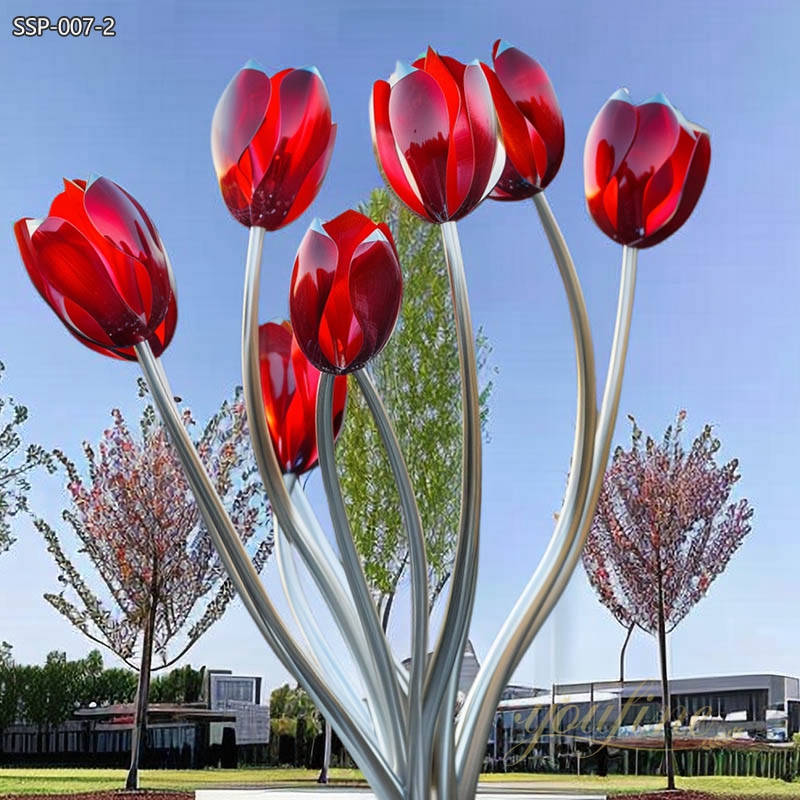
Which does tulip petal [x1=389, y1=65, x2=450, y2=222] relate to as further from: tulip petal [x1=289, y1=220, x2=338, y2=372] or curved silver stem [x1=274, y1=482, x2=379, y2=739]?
curved silver stem [x1=274, y1=482, x2=379, y2=739]

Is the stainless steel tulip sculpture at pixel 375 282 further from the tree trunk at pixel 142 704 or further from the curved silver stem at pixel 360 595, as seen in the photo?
the tree trunk at pixel 142 704

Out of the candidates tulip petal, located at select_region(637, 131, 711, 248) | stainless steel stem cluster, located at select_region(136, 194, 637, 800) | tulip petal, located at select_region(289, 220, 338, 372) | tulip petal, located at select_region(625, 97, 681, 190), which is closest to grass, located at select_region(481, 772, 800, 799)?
stainless steel stem cluster, located at select_region(136, 194, 637, 800)

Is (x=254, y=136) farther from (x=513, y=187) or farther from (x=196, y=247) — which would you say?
(x=196, y=247)

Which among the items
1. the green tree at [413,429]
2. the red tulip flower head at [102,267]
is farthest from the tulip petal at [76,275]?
the green tree at [413,429]

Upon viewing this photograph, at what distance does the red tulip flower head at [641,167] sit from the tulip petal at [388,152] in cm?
38

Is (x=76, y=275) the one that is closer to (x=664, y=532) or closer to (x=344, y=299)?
(x=344, y=299)

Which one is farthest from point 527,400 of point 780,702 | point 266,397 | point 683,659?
point 266,397

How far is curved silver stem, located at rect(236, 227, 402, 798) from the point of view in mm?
1826

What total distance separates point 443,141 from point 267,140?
0.93 ft

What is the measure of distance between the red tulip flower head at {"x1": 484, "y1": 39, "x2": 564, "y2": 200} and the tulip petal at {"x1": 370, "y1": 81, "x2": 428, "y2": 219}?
18 cm

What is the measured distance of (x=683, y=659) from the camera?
481 centimetres

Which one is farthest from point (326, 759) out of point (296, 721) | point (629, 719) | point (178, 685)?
point (629, 719)

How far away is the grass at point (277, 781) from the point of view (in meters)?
4.56

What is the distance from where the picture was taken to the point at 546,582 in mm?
1937
